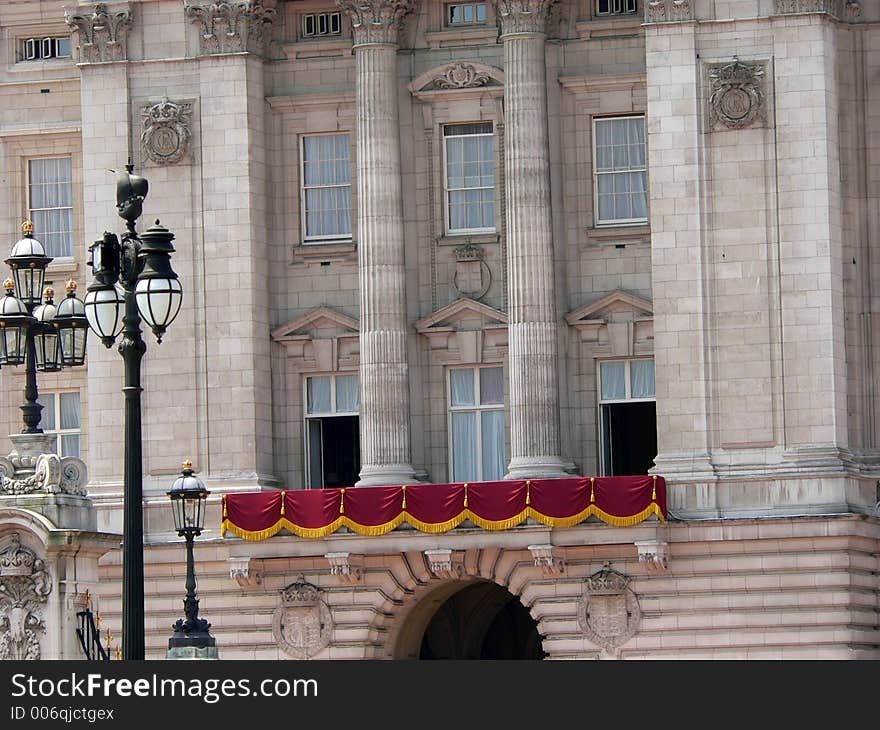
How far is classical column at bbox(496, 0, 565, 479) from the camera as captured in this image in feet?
194

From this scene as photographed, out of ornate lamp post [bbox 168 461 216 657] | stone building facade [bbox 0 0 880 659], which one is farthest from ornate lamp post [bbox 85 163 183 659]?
stone building facade [bbox 0 0 880 659]

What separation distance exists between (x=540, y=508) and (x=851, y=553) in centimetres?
590

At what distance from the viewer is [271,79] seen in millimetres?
61531

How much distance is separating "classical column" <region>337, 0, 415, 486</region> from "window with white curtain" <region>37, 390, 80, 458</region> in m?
6.55

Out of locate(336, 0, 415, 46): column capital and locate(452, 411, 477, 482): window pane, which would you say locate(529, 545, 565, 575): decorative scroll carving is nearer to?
locate(452, 411, 477, 482): window pane

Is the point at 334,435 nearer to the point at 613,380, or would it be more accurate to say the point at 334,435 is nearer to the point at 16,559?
the point at 613,380

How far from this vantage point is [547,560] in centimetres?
5819

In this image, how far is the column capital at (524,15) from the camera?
59.7 metres

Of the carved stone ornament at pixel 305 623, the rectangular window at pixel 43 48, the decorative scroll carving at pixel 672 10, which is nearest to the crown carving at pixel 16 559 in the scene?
the carved stone ornament at pixel 305 623

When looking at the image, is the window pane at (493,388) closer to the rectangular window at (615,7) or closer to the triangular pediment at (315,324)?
the triangular pediment at (315,324)

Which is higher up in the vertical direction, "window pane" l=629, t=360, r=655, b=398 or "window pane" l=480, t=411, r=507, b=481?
"window pane" l=629, t=360, r=655, b=398

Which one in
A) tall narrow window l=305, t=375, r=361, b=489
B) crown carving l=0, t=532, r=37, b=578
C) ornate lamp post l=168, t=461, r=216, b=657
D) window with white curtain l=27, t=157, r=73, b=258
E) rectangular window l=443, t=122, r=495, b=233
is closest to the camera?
crown carving l=0, t=532, r=37, b=578

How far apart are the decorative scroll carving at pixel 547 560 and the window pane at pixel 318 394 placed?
18.8 feet
